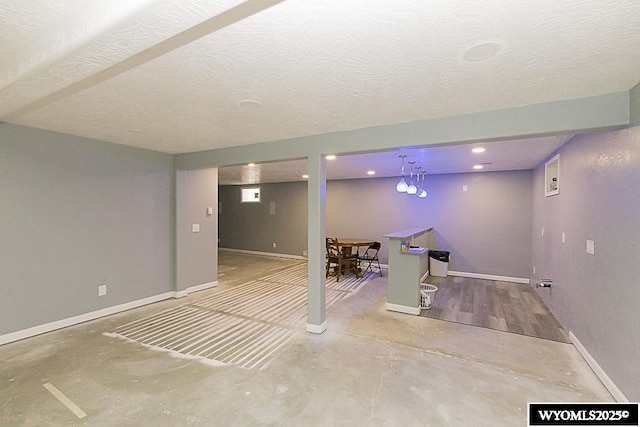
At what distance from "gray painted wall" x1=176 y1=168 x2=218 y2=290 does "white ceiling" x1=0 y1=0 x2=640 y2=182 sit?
2.12 meters

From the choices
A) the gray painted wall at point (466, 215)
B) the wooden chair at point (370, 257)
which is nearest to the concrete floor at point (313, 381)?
the gray painted wall at point (466, 215)

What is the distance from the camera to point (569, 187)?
3.37 metres

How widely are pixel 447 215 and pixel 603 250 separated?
169 inches

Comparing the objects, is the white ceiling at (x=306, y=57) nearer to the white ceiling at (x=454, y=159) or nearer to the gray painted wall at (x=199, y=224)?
the white ceiling at (x=454, y=159)

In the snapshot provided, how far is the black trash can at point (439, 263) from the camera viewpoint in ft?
21.2

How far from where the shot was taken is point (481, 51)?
1.60m

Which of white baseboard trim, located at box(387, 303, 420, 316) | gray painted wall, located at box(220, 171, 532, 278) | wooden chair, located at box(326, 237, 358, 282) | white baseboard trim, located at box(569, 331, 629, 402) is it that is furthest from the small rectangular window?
white baseboard trim, located at box(569, 331, 629, 402)

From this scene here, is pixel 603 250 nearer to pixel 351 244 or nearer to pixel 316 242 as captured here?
pixel 316 242

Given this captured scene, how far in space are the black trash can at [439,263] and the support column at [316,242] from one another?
3.99 meters

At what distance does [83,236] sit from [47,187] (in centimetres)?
69

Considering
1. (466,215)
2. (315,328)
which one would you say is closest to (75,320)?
(315,328)

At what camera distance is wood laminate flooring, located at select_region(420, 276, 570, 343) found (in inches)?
140

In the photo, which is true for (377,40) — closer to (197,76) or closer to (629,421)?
(197,76)

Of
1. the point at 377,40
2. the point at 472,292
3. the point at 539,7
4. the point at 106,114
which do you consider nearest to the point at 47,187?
the point at 106,114
